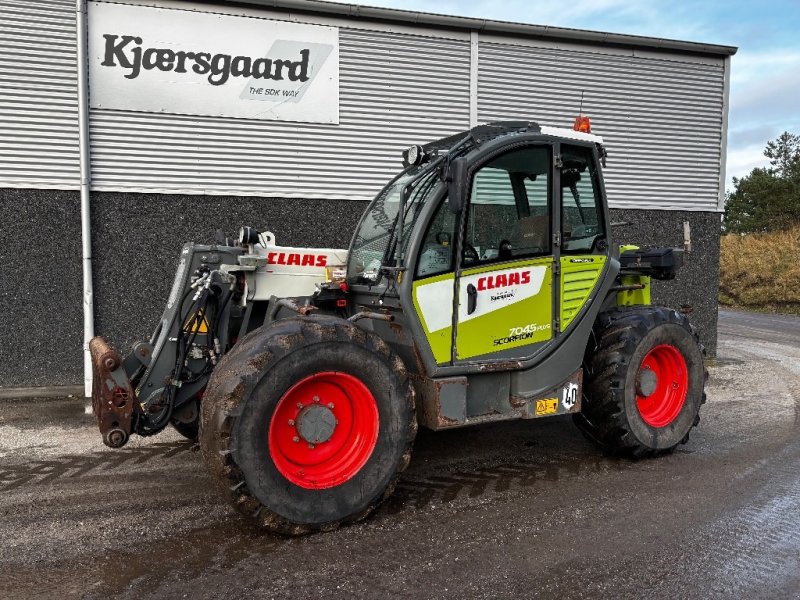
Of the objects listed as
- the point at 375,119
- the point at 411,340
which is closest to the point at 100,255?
the point at 375,119

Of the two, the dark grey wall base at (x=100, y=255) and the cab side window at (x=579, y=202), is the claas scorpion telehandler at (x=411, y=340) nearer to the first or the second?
the cab side window at (x=579, y=202)

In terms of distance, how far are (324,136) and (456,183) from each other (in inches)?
194

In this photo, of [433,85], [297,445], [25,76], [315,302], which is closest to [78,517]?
[297,445]

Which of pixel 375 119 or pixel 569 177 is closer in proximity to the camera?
pixel 569 177

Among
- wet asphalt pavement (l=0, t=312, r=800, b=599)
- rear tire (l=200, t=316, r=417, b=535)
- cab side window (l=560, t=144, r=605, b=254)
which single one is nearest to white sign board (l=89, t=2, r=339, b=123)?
wet asphalt pavement (l=0, t=312, r=800, b=599)

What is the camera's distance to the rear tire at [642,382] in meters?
4.84

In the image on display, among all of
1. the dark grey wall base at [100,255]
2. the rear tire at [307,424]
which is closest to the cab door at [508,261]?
the rear tire at [307,424]

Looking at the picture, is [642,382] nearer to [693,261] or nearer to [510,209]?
[510,209]

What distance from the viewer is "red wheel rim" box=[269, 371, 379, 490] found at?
3709 mm

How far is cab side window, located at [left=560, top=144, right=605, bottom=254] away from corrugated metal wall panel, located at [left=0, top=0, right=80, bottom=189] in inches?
232

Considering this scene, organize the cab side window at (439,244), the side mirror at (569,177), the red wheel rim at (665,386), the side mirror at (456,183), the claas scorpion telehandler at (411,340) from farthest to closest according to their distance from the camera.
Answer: the red wheel rim at (665,386) < the side mirror at (569,177) < the cab side window at (439,244) < the side mirror at (456,183) < the claas scorpion telehandler at (411,340)

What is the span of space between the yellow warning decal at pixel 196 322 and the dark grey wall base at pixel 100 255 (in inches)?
157

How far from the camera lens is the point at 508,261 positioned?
4441 millimetres

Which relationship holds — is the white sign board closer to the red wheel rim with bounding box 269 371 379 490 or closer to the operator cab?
the operator cab
